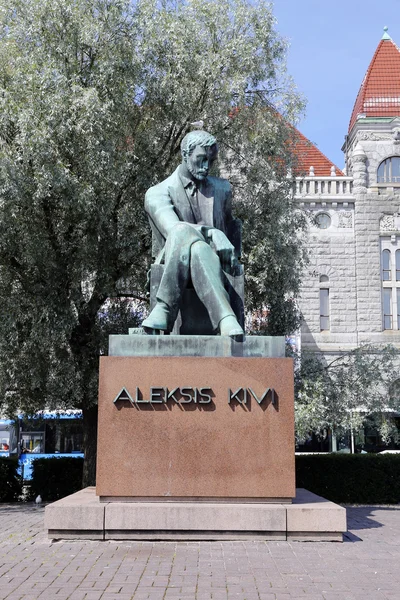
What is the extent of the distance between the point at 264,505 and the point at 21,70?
29.6ft

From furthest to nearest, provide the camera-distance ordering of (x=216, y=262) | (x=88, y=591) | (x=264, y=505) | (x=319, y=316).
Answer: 1. (x=319, y=316)
2. (x=216, y=262)
3. (x=264, y=505)
4. (x=88, y=591)

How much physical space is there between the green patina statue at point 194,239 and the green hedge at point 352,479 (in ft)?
30.8

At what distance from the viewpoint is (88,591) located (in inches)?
194

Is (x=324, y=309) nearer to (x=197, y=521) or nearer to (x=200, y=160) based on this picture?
(x=200, y=160)

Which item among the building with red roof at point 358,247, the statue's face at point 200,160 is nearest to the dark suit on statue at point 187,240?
the statue's face at point 200,160

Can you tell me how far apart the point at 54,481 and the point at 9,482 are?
3.24 feet

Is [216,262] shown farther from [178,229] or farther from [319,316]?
[319,316]

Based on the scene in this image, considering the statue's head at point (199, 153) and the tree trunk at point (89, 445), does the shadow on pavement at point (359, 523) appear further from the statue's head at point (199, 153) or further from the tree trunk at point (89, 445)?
the tree trunk at point (89, 445)

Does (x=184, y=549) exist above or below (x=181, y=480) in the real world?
below

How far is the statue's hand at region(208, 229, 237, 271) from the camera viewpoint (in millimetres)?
7590

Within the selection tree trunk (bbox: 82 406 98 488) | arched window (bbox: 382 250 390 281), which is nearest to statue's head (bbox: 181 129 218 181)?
tree trunk (bbox: 82 406 98 488)

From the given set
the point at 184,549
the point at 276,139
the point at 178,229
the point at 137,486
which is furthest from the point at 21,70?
the point at 184,549

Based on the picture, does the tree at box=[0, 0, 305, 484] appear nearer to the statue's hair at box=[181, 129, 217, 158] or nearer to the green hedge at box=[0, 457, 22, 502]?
the green hedge at box=[0, 457, 22, 502]

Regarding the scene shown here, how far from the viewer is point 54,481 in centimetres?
1602
